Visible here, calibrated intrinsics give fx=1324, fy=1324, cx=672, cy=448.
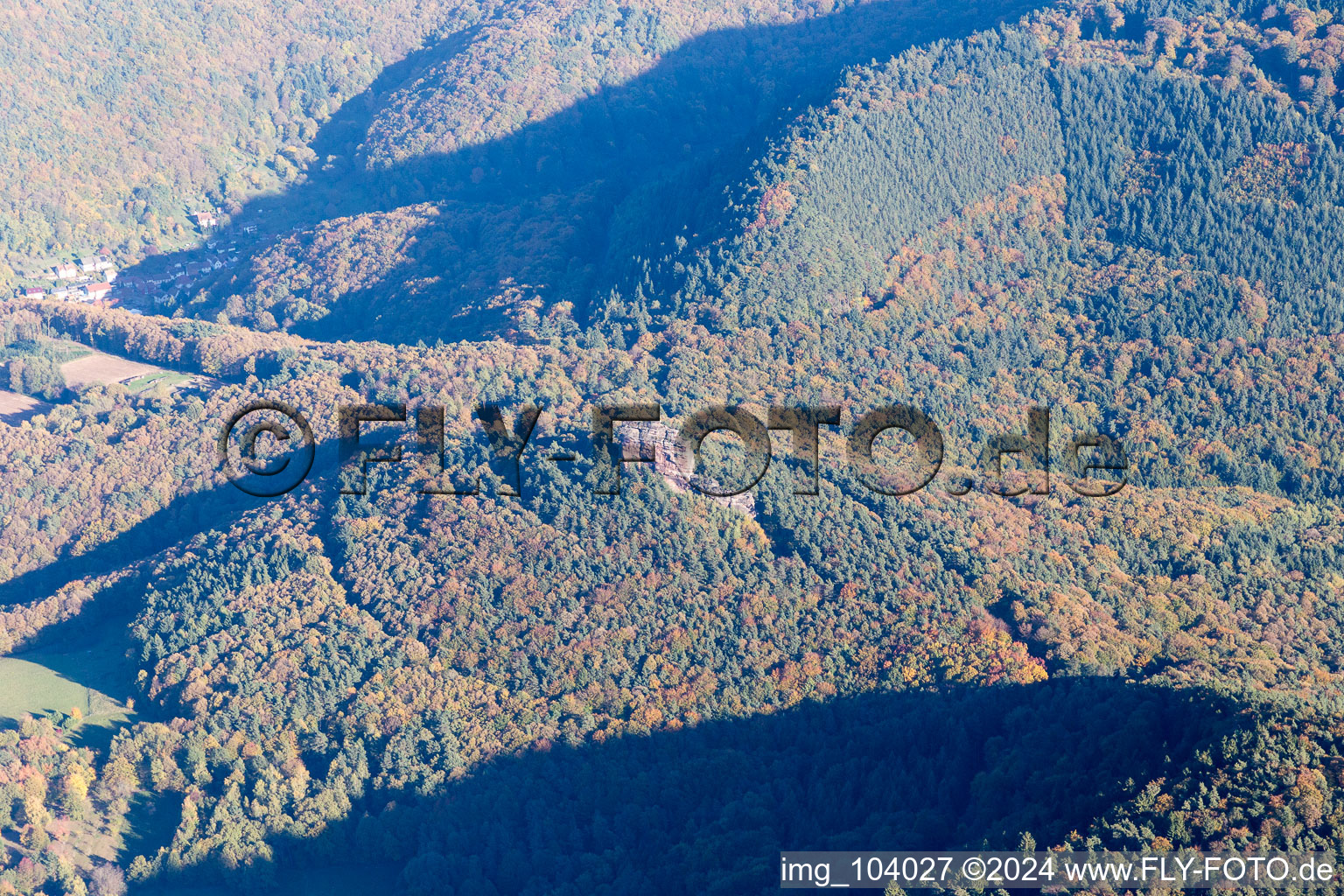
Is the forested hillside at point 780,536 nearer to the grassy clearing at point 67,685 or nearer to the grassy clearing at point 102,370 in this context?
the grassy clearing at point 67,685

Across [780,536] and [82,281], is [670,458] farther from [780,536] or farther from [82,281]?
[82,281]

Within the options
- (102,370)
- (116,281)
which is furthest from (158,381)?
(116,281)

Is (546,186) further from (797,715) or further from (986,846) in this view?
(986,846)

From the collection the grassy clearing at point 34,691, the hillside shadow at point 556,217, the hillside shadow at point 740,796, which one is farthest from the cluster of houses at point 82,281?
the hillside shadow at point 740,796

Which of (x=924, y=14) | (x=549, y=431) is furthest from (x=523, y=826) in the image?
(x=924, y=14)

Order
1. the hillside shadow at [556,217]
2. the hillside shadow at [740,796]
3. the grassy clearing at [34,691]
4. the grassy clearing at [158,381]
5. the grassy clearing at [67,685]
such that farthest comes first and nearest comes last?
the hillside shadow at [556,217] < the grassy clearing at [158,381] < the grassy clearing at [34,691] < the grassy clearing at [67,685] < the hillside shadow at [740,796]
